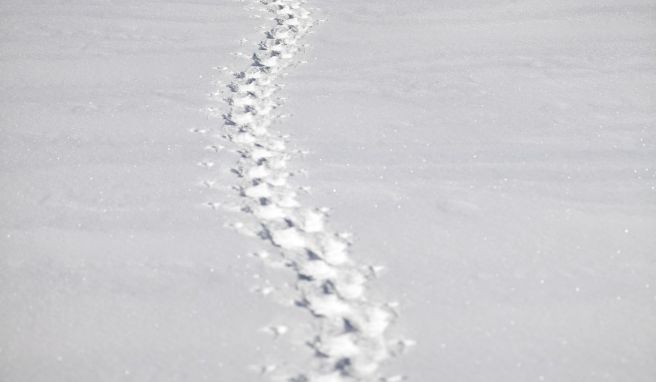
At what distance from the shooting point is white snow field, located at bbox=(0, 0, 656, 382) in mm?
1084

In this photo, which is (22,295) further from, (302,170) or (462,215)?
(462,215)

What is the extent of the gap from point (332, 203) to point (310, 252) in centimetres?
23

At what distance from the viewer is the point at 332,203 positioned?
151 cm

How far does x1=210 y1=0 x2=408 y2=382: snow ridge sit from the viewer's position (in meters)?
1.05

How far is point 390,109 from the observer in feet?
6.59

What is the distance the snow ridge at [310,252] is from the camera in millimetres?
1047

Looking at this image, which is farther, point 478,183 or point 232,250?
point 478,183

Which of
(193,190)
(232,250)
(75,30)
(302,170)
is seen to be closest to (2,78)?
(75,30)

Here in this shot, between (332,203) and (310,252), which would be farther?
(332,203)

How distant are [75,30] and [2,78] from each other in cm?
54

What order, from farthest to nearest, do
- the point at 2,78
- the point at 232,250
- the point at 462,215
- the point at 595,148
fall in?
the point at 2,78, the point at 595,148, the point at 462,215, the point at 232,250

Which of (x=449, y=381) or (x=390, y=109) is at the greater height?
(x=390, y=109)

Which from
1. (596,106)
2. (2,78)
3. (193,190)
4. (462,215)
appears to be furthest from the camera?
(2,78)

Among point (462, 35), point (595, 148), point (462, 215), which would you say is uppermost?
point (462, 35)
